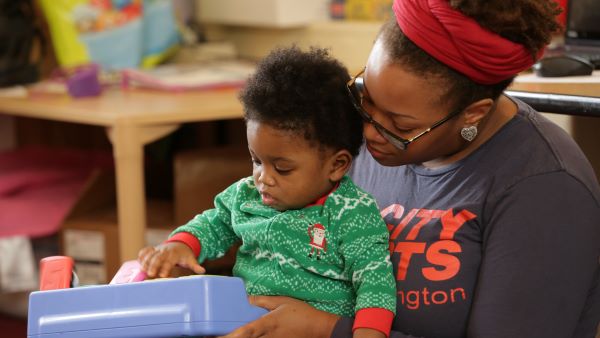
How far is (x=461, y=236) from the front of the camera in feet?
4.09

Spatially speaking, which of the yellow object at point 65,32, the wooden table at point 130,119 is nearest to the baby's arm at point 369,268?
the wooden table at point 130,119

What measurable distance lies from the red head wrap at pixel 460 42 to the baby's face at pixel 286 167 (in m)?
0.21

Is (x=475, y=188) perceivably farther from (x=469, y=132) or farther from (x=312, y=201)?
(x=312, y=201)

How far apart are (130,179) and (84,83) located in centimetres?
36

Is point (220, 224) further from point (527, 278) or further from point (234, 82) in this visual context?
point (234, 82)

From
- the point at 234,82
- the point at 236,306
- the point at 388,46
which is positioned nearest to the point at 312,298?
the point at 236,306

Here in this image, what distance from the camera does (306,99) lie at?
4.13 ft

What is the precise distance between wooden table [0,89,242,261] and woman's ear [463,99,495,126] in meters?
1.16

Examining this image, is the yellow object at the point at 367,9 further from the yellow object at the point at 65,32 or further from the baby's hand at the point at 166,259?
the baby's hand at the point at 166,259

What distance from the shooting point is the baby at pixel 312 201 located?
1.25m

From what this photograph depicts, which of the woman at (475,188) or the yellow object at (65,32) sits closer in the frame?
the woman at (475,188)

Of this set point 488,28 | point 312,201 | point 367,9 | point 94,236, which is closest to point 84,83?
point 94,236

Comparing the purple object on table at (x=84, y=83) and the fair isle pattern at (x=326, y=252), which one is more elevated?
the fair isle pattern at (x=326, y=252)

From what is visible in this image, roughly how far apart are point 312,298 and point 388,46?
0.36m
